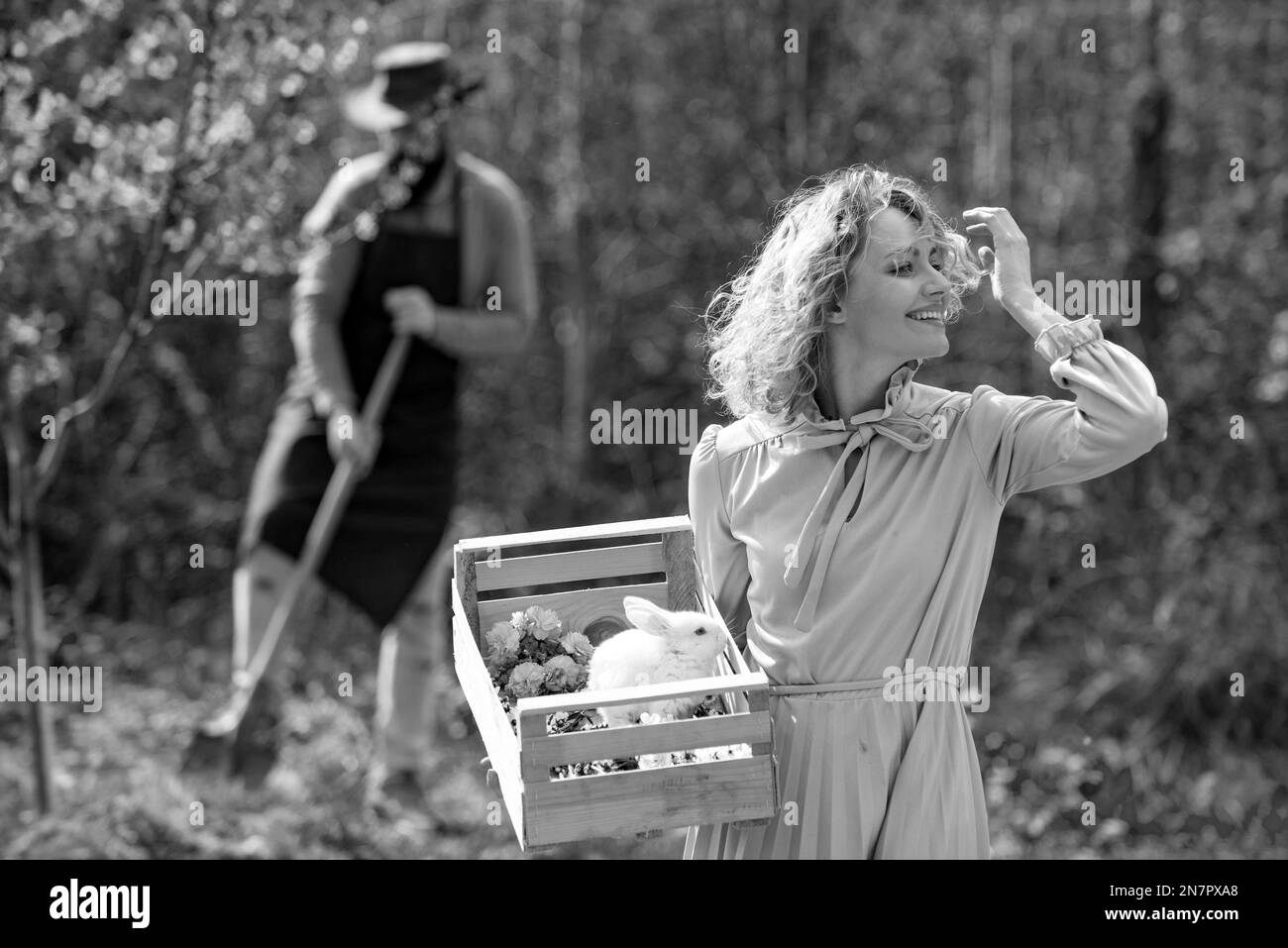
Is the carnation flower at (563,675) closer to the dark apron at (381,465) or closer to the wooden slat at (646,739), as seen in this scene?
the wooden slat at (646,739)

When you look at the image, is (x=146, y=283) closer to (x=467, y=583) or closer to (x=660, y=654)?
(x=467, y=583)

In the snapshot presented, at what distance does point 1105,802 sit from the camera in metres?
4.72

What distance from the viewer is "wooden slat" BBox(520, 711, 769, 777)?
6.93 ft

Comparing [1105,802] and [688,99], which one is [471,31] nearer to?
[688,99]

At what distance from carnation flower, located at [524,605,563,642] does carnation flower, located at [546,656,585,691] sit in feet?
0.18

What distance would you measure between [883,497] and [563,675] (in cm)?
60

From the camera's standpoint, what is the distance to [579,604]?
2598 mm

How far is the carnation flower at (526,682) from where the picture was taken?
2396 mm
